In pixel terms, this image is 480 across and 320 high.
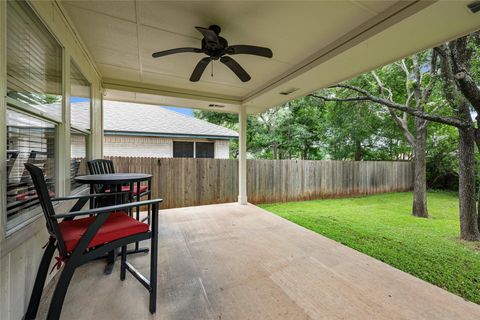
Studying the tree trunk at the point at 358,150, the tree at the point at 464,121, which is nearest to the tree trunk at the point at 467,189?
the tree at the point at 464,121

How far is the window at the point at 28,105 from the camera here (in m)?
1.39

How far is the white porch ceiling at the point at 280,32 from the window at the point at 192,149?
3821mm

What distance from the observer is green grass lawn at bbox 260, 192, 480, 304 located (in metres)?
2.46

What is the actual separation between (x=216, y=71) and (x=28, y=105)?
8.04 feet

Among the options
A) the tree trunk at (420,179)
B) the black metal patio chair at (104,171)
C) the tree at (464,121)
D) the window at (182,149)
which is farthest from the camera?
the window at (182,149)

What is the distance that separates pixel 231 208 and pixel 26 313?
3.55 m

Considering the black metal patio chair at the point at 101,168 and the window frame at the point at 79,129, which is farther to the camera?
the black metal patio chair at the point at 101,168

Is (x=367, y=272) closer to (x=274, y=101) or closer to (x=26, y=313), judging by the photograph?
(x=26, y=313)

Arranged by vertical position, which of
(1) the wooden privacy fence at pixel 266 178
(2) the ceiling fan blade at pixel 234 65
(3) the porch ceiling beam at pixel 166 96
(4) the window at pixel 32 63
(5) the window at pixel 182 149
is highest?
(3) the porch ceiling beam at pixel 166 96

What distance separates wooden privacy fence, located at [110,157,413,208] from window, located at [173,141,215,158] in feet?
7.62

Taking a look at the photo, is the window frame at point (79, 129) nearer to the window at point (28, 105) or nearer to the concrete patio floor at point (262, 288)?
the window at point (28, 105)

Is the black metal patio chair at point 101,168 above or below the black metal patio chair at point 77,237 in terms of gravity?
above

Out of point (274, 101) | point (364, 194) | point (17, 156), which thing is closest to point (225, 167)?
point (274, 101)

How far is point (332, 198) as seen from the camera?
7.14m
